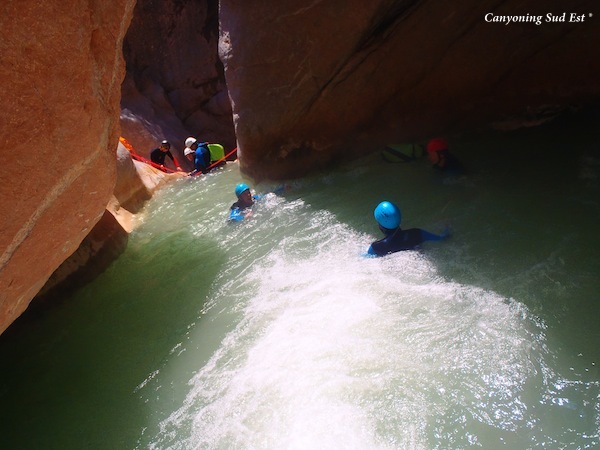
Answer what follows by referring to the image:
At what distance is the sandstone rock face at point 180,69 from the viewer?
14289mm

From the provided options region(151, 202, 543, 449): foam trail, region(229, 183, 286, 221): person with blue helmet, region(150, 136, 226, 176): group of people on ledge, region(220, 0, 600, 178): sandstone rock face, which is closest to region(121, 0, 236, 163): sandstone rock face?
region(150, 136, 226, 176): group of people on ledge

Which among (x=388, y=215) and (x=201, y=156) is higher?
(x=201, y=156)

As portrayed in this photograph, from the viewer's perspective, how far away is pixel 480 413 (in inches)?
107

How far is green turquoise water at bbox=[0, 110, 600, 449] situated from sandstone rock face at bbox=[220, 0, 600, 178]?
0.88 metres

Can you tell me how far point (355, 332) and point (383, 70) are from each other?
4.70 meters

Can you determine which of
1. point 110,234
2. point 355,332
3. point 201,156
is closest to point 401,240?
point 355,332

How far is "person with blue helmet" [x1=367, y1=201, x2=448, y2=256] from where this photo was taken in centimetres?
462

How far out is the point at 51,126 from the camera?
2.55 m

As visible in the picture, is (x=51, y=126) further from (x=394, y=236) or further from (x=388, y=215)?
(x=394, y=236)

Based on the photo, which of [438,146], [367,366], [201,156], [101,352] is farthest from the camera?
[201,156]

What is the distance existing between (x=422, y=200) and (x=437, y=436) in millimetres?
3572

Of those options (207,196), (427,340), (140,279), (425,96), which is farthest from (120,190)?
(427,340)

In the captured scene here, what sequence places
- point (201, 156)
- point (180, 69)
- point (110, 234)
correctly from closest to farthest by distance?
point (110, 234)
point (201, 156)
point (180, 69)

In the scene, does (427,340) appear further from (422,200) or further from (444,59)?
(444,59)
